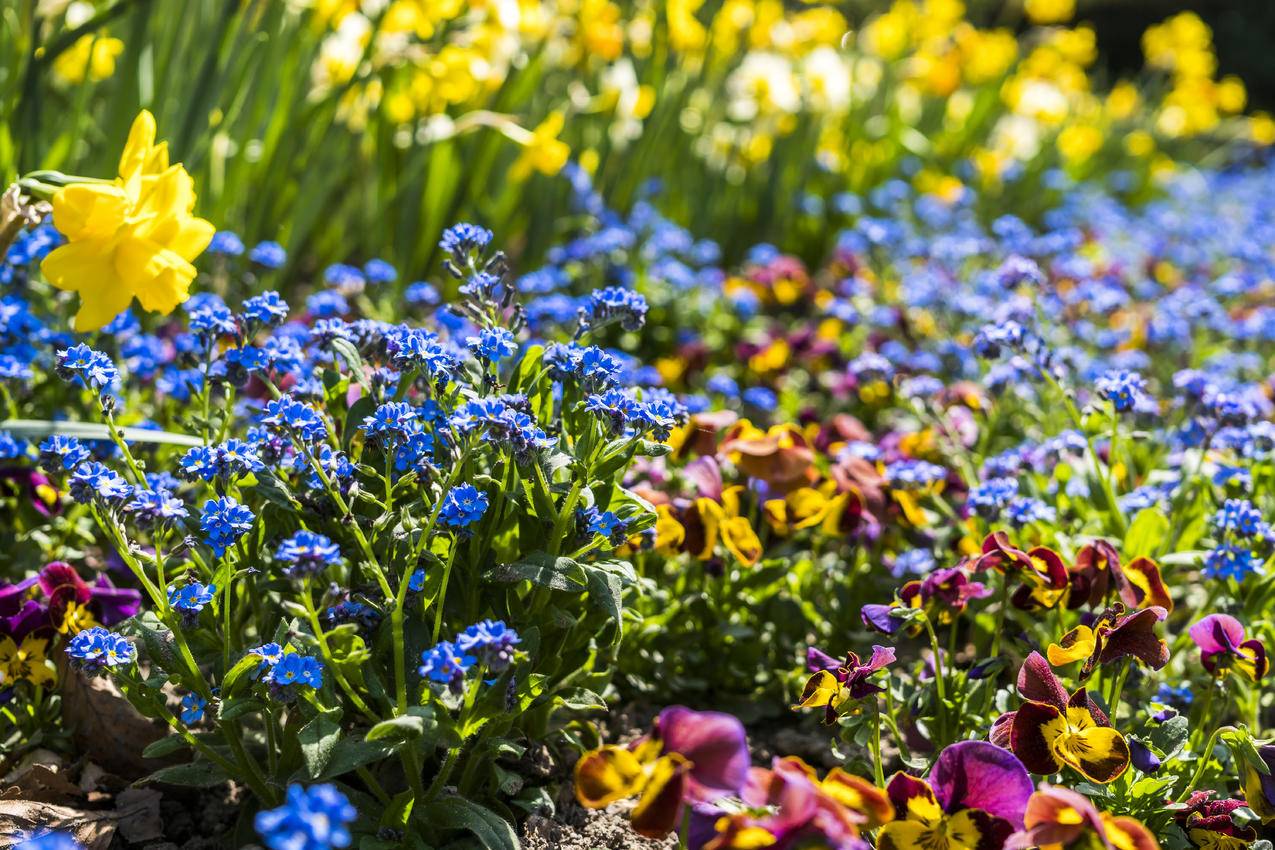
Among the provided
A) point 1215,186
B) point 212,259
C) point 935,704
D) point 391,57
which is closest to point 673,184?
point 391,57

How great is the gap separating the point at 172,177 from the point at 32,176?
0.87 ft

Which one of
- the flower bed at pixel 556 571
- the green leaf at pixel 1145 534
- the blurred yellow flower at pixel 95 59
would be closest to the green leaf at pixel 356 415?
the flower bed at pixel 556 571

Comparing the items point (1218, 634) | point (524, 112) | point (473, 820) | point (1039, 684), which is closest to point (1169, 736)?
point (1218, 634)

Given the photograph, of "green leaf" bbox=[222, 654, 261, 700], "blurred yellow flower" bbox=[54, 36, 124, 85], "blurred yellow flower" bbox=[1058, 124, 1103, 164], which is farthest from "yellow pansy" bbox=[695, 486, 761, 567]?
"blurred yellow flower" bbox=[1058, 124, 1103, 164]

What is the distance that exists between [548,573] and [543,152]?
6.09 ft

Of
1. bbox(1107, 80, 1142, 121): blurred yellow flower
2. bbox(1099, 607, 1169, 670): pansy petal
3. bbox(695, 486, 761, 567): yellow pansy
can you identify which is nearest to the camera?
bbox(1099, 607, 1169, 670): pansy petal

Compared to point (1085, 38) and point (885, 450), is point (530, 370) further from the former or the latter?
point (1085, 38)

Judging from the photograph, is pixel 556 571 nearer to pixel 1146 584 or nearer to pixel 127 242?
pixel 127 242

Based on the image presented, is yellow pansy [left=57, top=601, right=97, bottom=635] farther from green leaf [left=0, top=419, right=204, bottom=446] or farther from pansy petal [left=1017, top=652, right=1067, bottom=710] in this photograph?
pansy petal [left=1017, top=652, right=1067, bottom=710]

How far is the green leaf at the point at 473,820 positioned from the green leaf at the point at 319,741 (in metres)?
0.17

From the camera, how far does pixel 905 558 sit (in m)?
2.11

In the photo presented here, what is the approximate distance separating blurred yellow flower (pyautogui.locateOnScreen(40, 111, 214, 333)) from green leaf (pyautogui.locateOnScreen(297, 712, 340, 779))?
618mm

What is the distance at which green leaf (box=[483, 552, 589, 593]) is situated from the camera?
1.50 meters

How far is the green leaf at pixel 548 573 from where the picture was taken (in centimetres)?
150
